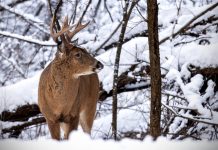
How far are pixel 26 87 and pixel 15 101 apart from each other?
0.30 m

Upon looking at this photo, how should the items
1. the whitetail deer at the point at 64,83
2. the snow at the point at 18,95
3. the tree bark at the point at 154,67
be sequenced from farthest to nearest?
the snow at the point at 18,95
the whitetail deer at the point at 64,83
the tree bark at the point at 154,67

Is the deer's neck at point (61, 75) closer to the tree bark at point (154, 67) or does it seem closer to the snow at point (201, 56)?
the tree bark at point (154, 67)

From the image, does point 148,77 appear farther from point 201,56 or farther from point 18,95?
point 18,95

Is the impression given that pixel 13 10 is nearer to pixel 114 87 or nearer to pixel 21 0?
pixel 21 0

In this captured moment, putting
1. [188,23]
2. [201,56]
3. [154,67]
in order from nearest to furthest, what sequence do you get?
[154,67]
[201,56]
[188,23]

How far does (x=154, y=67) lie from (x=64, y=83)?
1.25 m

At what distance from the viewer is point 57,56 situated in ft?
19.1

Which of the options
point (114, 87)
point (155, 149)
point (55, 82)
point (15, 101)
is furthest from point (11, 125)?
point (155, 149)

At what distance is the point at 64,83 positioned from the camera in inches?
231

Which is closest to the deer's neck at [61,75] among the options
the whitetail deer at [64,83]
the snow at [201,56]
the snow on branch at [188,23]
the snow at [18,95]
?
the whitetail deer at [64,83]

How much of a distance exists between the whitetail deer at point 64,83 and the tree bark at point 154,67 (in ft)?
2.61

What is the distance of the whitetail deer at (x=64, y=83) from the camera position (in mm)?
5695

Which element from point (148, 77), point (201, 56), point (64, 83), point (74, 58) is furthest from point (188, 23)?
point (64, 83)

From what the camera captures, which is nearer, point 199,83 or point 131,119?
point 199,83
